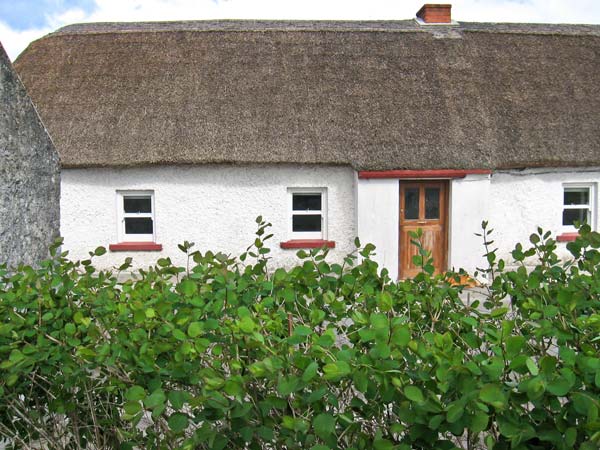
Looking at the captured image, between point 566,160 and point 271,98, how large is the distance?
232 inches

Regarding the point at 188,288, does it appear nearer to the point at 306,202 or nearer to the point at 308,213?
the point at 308,213

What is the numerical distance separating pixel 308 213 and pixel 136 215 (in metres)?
3.35

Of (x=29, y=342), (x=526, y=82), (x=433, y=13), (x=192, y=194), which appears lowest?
(x=29, y=342)

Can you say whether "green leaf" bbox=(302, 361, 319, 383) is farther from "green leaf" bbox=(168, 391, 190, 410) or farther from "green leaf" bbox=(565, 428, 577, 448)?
"green leaf" bbox=(565, 428, 577, 448)

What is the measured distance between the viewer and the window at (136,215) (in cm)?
1141

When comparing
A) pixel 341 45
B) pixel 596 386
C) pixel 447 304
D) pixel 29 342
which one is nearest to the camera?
pixel 596 386

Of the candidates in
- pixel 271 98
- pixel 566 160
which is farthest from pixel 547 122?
pixel 271 98

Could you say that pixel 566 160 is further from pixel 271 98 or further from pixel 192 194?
pixel 192 194

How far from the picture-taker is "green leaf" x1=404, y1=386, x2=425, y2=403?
162 centimetres

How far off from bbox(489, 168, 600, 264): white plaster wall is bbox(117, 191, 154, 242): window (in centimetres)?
674

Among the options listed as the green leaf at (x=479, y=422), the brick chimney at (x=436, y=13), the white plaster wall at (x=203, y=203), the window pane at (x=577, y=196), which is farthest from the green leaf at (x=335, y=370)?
the brick chimney at (x=436, y=13)

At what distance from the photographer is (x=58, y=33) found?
1349cm

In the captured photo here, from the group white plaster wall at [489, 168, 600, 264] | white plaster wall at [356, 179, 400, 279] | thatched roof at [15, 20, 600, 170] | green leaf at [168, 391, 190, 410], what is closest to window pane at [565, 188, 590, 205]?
white plaster wall at [489, 168, 600, 264]

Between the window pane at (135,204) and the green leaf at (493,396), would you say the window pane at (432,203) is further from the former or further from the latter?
the green leaf at (493,396)
